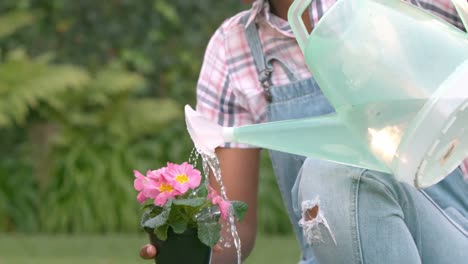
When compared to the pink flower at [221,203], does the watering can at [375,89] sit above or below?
above

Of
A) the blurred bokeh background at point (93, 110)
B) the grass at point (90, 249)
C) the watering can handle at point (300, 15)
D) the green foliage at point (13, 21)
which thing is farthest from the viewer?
the green foliage at point (13, 21)

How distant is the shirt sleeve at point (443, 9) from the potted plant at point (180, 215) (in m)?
0.65

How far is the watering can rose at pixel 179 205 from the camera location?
2.09m

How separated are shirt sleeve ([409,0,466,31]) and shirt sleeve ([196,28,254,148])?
0.47 meters

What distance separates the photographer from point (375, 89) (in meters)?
2.00

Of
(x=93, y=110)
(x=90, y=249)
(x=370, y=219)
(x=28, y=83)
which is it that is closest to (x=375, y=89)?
(x=370, y=219)

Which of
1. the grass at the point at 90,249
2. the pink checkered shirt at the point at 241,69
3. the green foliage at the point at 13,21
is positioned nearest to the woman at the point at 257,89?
the pink checkered shirt at the point at 241,69

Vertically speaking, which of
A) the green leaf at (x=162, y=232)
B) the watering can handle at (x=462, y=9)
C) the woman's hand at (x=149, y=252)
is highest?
the watering can handle at (x=462, y=9)

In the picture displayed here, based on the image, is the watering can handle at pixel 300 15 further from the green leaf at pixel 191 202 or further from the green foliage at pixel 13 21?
the green foliage at pixel 13 21

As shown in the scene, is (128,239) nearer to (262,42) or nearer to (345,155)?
(262,42)

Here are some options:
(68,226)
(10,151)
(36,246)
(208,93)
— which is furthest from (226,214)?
(10,151)

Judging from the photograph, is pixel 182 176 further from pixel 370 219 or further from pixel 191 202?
pixel 370 219

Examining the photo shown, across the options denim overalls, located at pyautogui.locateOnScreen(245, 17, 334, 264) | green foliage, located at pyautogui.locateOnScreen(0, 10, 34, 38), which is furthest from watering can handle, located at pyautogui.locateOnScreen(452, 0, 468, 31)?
green foliage, located at pyautogui.locateOnScreen(0, 10, 34, 38)

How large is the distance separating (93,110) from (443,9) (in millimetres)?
4932
